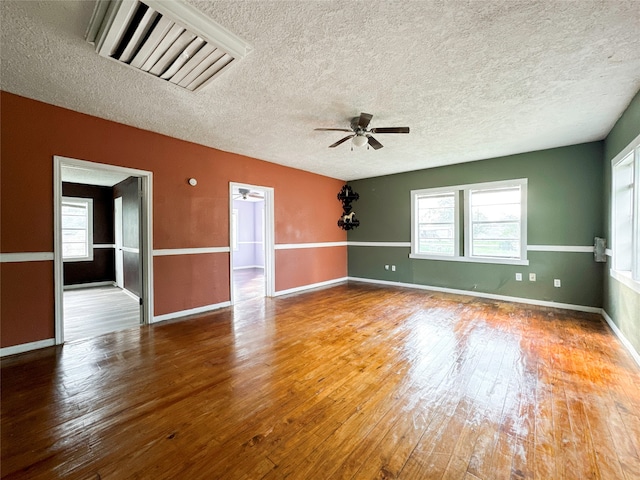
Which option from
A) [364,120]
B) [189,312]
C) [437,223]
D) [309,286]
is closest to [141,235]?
[189,312]

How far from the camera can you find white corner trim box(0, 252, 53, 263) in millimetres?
2648

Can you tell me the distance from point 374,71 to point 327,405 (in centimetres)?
267

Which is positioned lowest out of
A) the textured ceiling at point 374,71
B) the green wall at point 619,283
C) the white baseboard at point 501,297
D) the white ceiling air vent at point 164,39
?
the white baseboard at point 501,297

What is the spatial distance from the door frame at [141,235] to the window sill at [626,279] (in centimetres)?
540

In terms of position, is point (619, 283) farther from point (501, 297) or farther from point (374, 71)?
point (374, 71)

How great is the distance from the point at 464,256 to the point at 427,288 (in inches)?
40.2

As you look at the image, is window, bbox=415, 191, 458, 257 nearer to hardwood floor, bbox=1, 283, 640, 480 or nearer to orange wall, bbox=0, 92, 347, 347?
orange wall, bbox=0, 92, 347, 347

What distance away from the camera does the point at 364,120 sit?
291 cm

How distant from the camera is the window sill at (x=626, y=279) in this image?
2513 millimetres

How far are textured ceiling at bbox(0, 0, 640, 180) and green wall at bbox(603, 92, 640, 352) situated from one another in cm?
17

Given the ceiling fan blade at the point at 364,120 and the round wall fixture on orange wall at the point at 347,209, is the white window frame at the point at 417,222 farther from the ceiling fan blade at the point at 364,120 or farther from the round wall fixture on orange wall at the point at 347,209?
the ceiling fan blade at the point at 364,120

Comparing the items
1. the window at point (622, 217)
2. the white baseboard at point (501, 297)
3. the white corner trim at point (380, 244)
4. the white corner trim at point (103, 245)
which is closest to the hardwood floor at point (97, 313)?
the white corner trim at point (103, 245)

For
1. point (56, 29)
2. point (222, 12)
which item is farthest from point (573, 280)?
point (56, 29)

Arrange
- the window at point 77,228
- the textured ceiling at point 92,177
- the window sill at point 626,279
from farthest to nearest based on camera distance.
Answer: the window at point 77,228, the textured ceiling at point 92,177, the window sill at point 626,279
